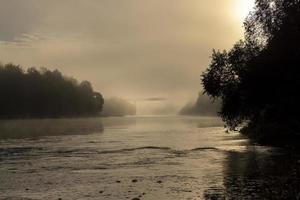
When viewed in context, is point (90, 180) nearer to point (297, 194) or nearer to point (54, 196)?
point (54, 196)

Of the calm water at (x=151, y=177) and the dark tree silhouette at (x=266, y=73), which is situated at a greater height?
the dark tree silhouette at (x=266, y=73)

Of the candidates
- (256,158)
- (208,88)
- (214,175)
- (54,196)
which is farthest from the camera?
(208,88)

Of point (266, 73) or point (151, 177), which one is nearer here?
point (151, 177)

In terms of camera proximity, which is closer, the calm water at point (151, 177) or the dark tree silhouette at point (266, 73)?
the calm water at point (151, 177)

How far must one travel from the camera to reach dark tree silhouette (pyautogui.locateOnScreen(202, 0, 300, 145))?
57750mm

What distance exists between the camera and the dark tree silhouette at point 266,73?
189 ft

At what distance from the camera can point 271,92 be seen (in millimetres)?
60969

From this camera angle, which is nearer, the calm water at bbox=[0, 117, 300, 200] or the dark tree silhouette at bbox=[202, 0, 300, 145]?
the calm water at bbox=[0, 117, 300, 200]

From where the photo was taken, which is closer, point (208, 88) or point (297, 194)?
point (297, 194)

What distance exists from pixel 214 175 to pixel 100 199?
38.0 feet

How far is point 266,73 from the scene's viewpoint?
5906cm

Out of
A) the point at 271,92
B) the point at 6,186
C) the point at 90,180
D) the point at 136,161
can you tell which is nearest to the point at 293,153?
the point at 271,92

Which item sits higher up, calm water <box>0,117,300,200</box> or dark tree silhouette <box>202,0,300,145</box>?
dark tree silhouette <box>202,0,300,145</box>

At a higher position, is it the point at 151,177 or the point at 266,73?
the point at 266,73
